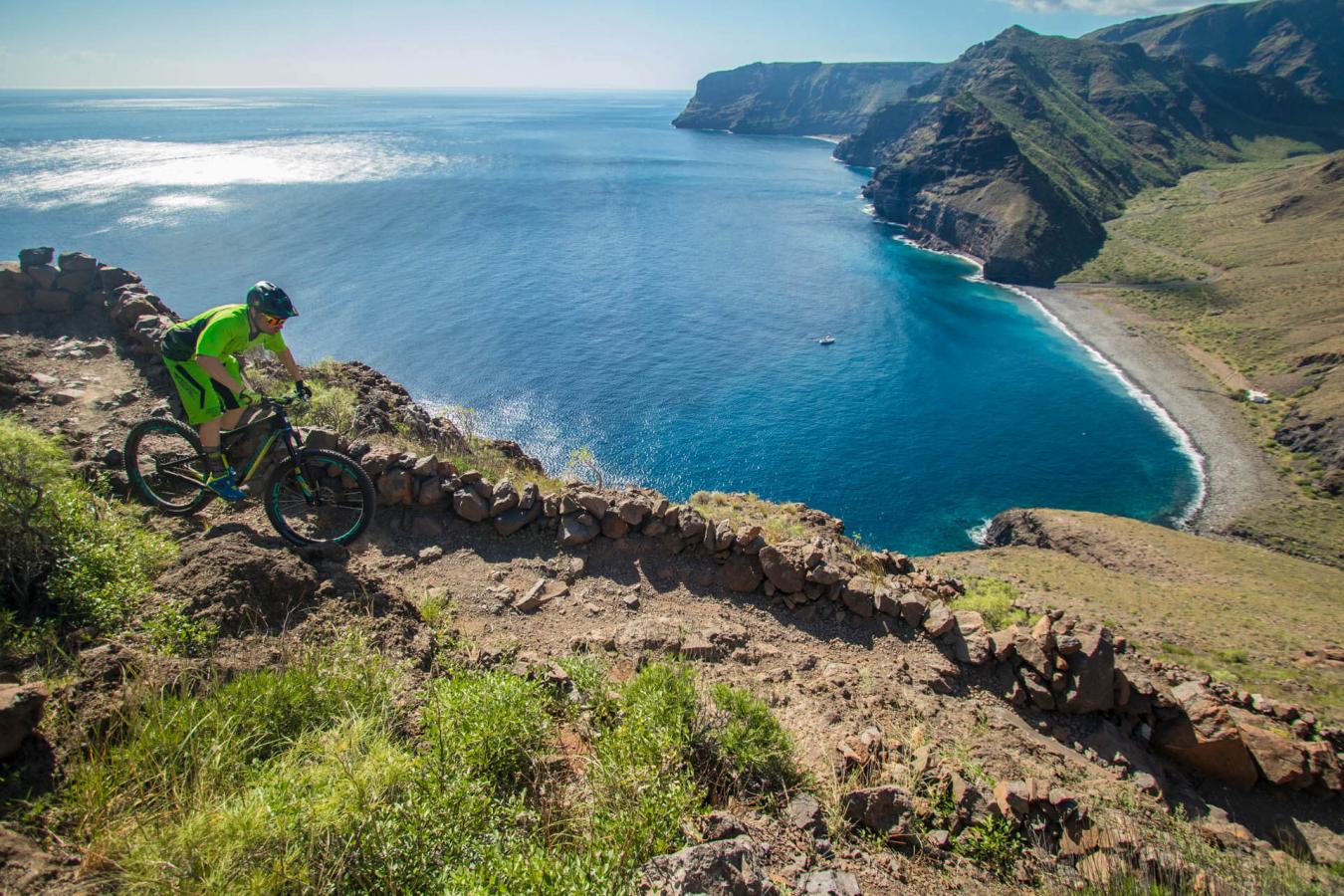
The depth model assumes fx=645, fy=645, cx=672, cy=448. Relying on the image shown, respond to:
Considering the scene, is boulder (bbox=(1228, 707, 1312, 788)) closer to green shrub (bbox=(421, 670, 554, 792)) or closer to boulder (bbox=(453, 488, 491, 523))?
green shrub (bbox=(421, 670, 554, 792))

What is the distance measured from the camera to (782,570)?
10.4m

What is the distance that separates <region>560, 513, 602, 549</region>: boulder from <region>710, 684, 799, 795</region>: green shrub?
4.56 metres

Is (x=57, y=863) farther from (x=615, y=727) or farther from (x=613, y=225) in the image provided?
(x=613, y=225)

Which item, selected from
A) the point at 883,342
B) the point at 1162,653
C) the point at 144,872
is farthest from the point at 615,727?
the point at 883,342

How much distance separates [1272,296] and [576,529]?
10018 cm

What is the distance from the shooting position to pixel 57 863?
3857 mm

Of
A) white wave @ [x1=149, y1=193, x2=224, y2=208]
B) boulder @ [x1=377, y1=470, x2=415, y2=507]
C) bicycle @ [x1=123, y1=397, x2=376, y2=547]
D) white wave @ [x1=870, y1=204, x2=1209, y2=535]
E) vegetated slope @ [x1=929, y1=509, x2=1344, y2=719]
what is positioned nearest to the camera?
bicycle @ [x1=123, y1=397, x2=376, y2=547]

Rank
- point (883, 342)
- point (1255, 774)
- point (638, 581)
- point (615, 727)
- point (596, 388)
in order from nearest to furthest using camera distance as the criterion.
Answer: point (615, 727)
point (1255, 774)
point (638, 581)
point (596, 388)
point (883, 342)

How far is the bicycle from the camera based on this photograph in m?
8.62

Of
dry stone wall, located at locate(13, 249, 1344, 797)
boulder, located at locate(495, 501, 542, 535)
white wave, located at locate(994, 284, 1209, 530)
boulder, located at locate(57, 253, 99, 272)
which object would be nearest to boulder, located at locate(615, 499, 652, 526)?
dry stone wall, located at locate(13, 249, 1344, 797)

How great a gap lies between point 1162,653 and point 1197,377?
212 ft

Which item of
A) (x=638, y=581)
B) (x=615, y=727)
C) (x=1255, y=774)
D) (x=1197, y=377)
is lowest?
(x=1197, y=377)

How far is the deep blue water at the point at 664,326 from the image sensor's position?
4812 centimetres

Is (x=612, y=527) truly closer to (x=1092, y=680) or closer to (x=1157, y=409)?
(x=1092, y=680)
